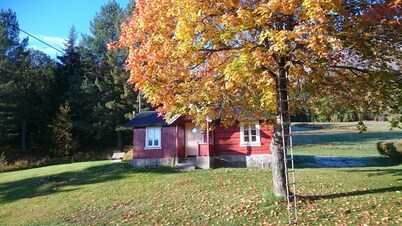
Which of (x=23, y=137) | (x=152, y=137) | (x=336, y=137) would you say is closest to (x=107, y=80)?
(x=23, y=137)

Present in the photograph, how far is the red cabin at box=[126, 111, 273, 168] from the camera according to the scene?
21484mm

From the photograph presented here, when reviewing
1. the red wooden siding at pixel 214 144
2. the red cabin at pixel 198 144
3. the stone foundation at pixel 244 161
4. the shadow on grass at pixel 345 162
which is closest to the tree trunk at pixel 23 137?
the red cabin at pixel 198 144

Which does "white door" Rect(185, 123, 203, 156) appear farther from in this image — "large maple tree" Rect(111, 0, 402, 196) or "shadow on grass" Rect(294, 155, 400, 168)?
"large maple tree" Rect(111, 0, 402, 196)

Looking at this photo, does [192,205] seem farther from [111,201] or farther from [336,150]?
[336,150]

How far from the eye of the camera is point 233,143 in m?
22.2

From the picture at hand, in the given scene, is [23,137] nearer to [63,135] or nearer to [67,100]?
[67,100]

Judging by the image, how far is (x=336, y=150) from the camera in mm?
32125

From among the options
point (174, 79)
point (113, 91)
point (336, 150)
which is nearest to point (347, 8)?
point (174, 79)

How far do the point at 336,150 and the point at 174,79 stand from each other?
26.3 m

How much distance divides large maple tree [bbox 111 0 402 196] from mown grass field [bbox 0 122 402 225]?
5.24ft

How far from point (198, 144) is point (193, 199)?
8.90 metres

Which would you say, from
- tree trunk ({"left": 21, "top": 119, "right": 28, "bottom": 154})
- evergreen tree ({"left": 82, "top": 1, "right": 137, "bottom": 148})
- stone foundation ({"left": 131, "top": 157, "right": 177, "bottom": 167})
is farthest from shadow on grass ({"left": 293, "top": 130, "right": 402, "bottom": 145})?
tree trunk ({"left": 21, "top": 119, "right": 28, "bottom": 154})

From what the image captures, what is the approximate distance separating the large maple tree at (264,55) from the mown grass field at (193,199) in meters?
1.60

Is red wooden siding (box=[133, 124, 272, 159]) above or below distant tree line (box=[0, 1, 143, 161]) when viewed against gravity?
below
